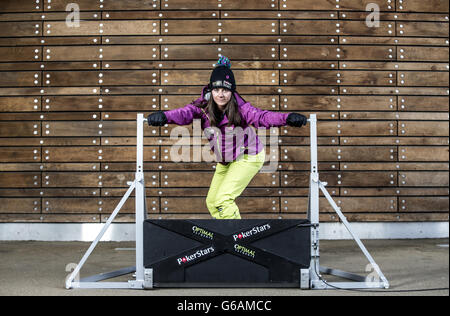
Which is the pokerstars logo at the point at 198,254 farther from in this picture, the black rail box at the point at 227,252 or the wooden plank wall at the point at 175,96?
the wooden plank wall at the point at 175,96

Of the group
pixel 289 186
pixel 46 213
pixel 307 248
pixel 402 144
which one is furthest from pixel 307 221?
pixel 46 213

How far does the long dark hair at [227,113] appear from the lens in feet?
12.5

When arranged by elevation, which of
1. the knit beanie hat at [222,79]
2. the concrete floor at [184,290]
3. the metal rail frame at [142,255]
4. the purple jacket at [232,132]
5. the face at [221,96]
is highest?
the knit beanie hat at [222,79]

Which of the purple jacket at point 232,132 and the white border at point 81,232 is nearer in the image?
the purple jacket at point 232,132

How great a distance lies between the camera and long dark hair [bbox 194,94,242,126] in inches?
149

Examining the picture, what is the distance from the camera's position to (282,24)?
20.7 ft

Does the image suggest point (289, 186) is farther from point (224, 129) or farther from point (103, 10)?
point (103, 10)

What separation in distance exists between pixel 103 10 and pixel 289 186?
313cm

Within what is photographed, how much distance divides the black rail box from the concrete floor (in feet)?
0.27

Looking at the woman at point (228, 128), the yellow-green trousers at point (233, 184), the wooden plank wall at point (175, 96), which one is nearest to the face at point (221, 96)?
the woman at point (228, 128)

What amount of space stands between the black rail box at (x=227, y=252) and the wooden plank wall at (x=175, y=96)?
262cm

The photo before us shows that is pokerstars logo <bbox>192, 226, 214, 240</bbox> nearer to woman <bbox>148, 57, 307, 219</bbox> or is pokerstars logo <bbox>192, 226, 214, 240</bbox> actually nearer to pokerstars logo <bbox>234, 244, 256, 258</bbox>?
pokerstars logo <bbox>234, 244, 256, 258</bbox>

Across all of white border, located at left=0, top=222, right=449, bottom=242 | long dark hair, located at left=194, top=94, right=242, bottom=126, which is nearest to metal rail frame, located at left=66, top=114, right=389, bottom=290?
long dark hair, located at left=194, top=94, right=242, bottom=126

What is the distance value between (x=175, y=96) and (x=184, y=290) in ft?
10.5
